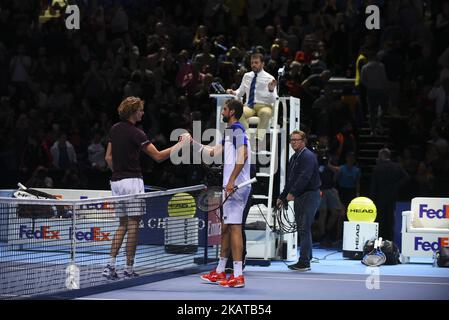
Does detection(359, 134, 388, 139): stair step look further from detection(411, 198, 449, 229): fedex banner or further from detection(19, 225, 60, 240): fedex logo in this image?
detection(19, 225, 60, 240): fedex logo

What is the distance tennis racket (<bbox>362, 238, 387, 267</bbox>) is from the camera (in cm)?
1530

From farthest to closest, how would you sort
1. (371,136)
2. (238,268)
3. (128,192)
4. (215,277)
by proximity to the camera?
(371,136)
(215,277)
(128,192)
(238,268)

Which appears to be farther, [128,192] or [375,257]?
[375,257]

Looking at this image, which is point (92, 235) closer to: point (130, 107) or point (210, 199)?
point (210, 199)

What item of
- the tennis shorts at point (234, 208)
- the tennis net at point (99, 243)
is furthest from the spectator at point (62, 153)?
the tennis shorts at point (234, 208)

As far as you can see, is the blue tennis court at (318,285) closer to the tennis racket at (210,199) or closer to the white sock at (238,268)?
the white sock at (238,268)

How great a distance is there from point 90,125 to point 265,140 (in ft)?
23.7

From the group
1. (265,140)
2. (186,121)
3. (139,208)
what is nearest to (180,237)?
(265,140)

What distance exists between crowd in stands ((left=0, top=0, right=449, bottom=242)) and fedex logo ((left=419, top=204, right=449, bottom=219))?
4.85 feet

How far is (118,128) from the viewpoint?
1223 cm

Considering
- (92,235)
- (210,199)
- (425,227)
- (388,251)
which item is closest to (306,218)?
(388,251)

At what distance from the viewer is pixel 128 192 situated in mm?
12203

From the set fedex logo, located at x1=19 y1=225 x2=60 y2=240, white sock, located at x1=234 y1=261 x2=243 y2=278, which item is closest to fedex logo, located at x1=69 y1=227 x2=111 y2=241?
fedex logo, located at x1=19 y1=225 x2=60 y2=240

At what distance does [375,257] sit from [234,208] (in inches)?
162
